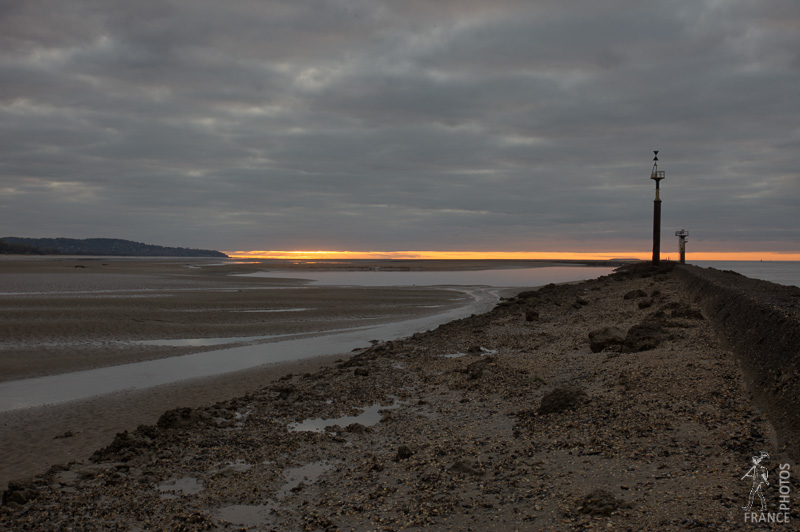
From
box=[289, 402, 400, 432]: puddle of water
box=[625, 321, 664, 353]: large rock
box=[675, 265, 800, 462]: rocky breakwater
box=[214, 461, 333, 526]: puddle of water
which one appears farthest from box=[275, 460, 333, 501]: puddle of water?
box=[625, 321, 664, 353]: large rock

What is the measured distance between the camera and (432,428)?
26.7 feet

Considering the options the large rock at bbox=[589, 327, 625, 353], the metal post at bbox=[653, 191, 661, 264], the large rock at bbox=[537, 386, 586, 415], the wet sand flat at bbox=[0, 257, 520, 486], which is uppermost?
the metal post at bbox=[653, 191, 661, 264]

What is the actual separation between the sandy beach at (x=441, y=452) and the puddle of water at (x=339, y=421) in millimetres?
53

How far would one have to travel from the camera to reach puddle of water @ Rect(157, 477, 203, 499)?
20.5ft

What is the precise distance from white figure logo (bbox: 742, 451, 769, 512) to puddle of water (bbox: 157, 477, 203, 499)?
18.1 ft

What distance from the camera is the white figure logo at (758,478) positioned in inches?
181

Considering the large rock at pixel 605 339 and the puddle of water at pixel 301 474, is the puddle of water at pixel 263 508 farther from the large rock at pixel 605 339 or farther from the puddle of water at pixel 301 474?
the large rock at pixel 605 339

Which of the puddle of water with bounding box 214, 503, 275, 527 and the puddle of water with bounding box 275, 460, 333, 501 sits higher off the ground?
the puddle of water with bounding box 275, 460, 333, 501

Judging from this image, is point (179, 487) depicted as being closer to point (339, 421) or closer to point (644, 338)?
point (339, 421)

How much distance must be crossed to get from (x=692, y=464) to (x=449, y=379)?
19.7ft

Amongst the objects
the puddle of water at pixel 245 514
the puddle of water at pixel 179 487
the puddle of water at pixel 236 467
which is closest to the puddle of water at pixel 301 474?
the puddle of water at pixel 245 514

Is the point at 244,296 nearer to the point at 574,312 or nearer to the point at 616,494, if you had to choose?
the point at 574,312

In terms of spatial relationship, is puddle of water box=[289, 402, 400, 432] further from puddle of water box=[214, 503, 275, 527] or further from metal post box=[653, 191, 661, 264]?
metal post box=[653, 191, 661, 264]

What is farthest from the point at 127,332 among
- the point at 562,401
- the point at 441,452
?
the point at 562,401
